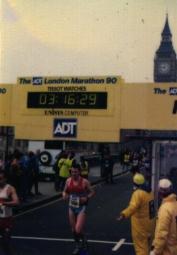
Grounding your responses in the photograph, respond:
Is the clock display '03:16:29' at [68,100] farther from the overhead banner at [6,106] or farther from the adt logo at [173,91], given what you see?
the adt logo at [173,91]

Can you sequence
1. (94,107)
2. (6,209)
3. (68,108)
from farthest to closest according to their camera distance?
(68,108) < (94,107) < (6,209)

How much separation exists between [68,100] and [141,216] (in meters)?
4.10

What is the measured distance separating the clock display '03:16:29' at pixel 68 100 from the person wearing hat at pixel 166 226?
5418 mm

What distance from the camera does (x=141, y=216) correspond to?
32.8 feet

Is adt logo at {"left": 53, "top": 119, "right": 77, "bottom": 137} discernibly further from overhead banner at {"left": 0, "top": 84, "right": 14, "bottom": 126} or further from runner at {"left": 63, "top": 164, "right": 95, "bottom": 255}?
runner at {"left": 63, "top": 164, "right": 95, "bottom": 255}

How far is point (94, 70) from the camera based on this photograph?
44.7ft

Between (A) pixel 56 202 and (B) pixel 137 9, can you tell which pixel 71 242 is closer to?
(B) pixel 137 9

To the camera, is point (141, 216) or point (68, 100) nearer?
point (141, 216)

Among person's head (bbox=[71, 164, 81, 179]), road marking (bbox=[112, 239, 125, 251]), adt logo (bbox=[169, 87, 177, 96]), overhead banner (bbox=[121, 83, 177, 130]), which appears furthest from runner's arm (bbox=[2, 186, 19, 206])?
adt logo (bbox=[169, 87, 177, 96])

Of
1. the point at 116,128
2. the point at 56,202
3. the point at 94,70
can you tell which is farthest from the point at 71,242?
the point at 56,202

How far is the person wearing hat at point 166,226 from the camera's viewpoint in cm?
728

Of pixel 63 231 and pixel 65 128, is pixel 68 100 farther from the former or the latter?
pixel 63 231

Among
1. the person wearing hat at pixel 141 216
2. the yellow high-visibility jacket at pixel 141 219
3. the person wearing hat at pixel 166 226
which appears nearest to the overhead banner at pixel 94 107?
the person wearing hat at pixel 141 216

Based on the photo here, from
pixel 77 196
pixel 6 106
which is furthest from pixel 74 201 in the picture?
pixel 6 106
